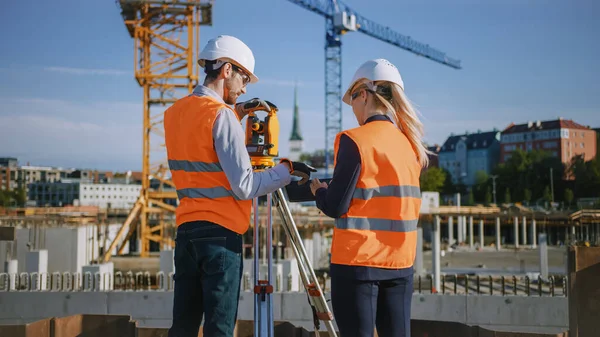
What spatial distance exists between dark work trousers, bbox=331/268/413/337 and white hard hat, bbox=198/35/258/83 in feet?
2.97

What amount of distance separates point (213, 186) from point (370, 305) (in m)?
0.73

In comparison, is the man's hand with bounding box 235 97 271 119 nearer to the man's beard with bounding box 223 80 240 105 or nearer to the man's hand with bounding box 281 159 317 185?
the man's beard with bounding box 223 80 240 105

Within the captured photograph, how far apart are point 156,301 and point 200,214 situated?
1213 centimetres

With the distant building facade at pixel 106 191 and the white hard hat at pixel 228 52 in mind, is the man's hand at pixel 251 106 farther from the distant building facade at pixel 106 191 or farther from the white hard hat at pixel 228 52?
the distant building facade at pixel 106 191

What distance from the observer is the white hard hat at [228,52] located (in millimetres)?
2291

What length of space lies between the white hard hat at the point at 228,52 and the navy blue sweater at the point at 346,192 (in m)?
0.56

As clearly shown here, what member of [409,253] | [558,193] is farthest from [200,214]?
[558,193]

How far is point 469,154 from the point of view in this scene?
288 ft

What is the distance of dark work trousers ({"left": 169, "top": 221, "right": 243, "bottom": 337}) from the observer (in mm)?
2148

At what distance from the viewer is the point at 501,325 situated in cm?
1280

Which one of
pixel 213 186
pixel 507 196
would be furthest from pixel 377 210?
pixel 507 196

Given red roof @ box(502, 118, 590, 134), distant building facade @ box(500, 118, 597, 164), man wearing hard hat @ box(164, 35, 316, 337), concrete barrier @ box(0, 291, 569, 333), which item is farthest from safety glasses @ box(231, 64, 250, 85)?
red roof @ box(502, 118, 590, 134)

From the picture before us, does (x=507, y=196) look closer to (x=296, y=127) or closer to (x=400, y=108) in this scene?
(x=400, y=108)

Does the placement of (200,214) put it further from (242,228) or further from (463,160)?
(463,160)
